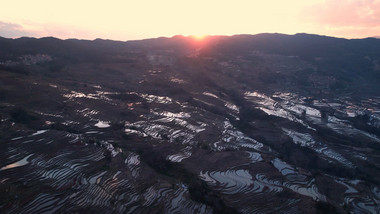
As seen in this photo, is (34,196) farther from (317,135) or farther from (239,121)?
(317,135)

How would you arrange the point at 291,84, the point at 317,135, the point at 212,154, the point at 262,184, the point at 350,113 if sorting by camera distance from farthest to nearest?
the point at 291,84, the point at 350,113, the point at 317,135, the point at 212,154, the point at 262,184

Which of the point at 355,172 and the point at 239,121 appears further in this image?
the point at 239,121

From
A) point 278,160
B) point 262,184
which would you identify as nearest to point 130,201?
point 262,184

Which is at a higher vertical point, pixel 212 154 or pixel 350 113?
pixel 212 154

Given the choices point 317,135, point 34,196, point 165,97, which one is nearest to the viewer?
point 34,196

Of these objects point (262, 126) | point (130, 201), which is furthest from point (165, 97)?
point (130, 201)

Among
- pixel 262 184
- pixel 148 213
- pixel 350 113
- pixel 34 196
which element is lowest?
pixel 350 113

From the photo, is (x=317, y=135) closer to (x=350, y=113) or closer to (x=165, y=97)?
(x=350, y=113)
